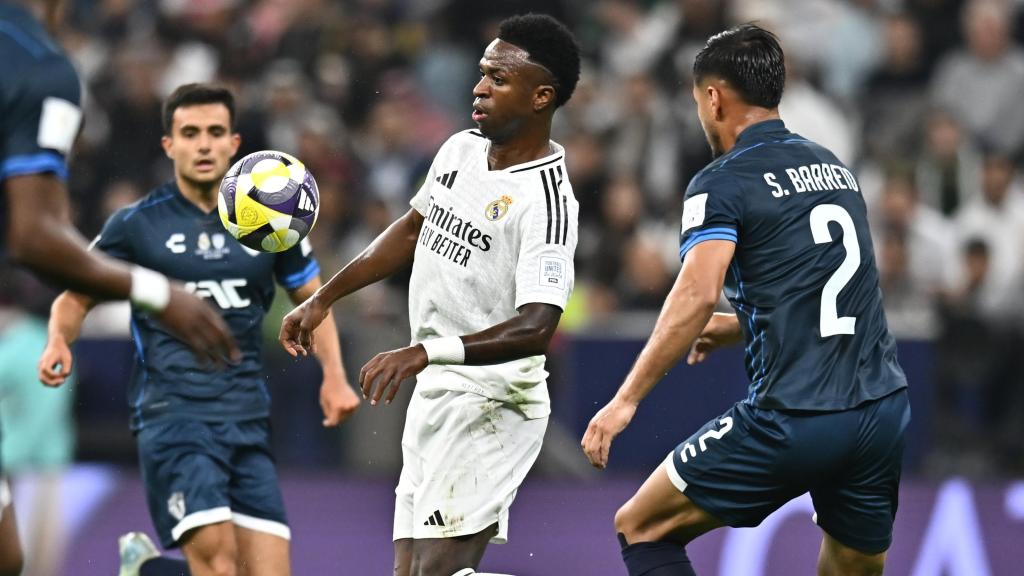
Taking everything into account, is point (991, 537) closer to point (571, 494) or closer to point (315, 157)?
point (571, 494)

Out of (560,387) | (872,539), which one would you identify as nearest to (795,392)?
(872,539)

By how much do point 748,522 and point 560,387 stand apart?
4310 millimetres

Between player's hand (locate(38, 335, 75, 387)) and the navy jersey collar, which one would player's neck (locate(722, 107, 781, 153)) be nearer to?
the navy jersey collar

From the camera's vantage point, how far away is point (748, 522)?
575 cm

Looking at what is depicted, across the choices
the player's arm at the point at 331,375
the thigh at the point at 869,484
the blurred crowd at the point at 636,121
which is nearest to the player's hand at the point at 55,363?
the player's arm at the point at 331,375

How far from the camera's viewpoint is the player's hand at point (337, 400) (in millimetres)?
6797

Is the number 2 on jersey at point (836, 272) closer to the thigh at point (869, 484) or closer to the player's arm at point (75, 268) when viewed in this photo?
the thigh at point (869, 484)

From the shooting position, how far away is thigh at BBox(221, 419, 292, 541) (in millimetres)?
6719

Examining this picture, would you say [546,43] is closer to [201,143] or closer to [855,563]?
[201,143]

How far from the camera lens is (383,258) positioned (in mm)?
6266

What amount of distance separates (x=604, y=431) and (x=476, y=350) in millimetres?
556

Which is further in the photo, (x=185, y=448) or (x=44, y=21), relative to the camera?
(x=185, y=448)

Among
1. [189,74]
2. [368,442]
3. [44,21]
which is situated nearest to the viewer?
[44,21]

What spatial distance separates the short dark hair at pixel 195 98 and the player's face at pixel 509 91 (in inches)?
66.1
